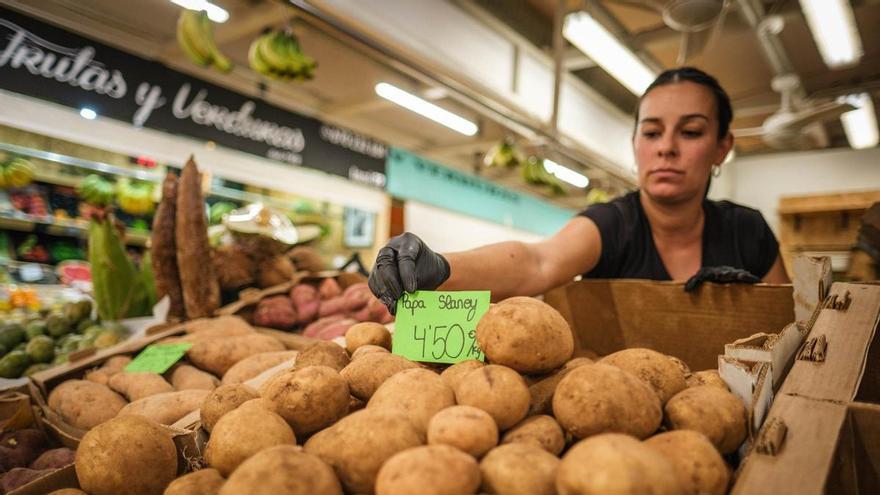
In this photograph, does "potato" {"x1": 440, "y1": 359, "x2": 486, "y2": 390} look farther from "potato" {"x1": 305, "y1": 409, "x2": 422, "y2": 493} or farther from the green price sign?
the green price sign

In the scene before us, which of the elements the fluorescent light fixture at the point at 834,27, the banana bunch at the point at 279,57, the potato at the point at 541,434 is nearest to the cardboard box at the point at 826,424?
the potato at the point at 541,434

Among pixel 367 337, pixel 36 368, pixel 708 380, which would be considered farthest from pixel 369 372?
pixel 36 368

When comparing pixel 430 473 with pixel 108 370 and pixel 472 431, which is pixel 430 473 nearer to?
pixel 472 431

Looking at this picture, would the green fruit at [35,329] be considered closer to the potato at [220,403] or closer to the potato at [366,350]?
the potato at [220,403]

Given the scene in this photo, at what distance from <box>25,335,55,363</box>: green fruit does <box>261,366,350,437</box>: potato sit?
2.01 metres

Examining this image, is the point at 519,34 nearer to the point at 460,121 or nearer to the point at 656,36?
the point at 460,121

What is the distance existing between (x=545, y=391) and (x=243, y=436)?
0.60 m

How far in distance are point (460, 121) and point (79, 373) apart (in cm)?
507

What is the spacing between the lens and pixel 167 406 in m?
1.56

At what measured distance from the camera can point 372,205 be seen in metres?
8.07

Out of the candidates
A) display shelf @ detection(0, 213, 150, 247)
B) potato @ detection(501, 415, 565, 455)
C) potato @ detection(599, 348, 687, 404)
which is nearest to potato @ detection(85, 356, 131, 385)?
potato @ detection(501, 415, 565, 455)

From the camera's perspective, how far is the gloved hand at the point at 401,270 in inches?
54.3

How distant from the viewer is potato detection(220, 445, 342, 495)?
744 mm

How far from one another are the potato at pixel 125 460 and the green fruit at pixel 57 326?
80.6 inches
